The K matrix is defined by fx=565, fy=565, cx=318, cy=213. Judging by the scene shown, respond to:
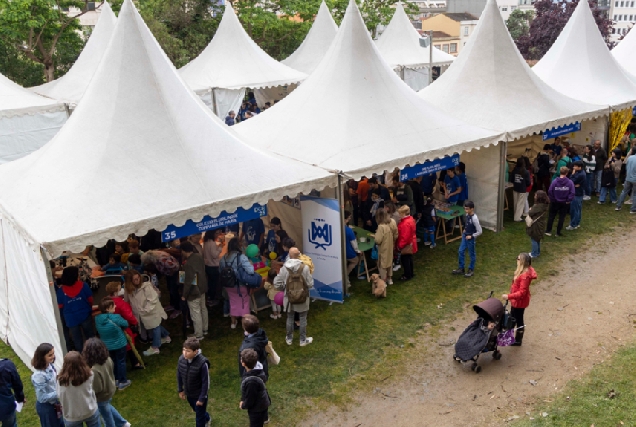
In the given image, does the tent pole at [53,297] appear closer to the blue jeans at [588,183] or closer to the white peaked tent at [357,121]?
the white peaked tent at [357,121]

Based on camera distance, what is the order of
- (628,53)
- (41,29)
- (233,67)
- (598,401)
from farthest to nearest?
1. (41,29)
2. (233,67)
3. (628,53)
4. (598,401)

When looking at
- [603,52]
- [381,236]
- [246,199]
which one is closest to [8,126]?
[246,199]

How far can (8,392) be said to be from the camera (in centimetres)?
549

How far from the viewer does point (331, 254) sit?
350 inches

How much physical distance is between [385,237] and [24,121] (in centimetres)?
1039

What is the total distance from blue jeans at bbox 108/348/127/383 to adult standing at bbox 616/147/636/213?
1060 centimetres

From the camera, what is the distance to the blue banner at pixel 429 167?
32.8 ft

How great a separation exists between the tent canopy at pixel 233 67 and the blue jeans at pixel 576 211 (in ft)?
36.1

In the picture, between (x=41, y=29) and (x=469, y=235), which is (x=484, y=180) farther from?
(x=41, y=29)

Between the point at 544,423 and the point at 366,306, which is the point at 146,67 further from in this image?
the point at 544,423

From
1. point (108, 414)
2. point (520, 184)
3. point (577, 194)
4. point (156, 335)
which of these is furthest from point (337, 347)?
point (577, 194)

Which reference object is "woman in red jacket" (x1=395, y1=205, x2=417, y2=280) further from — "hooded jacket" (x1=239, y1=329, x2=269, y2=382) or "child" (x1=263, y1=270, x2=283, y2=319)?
"hooded jacket" (x1=239, y1=329, x2=269, y2=382)

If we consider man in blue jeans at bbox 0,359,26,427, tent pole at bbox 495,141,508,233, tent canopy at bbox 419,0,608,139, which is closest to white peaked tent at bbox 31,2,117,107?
tent canopy at bbox 419,0,608,139

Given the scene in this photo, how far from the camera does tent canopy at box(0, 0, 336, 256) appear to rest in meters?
6.93
